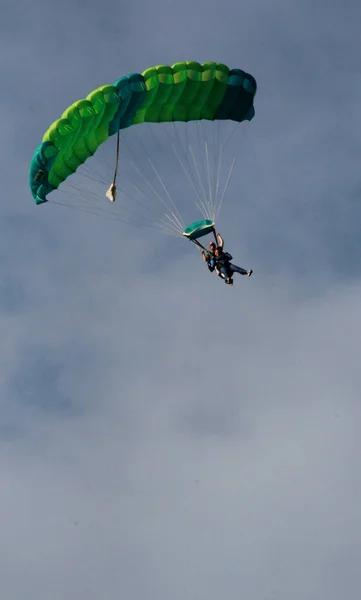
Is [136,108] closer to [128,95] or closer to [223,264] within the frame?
[128,95]

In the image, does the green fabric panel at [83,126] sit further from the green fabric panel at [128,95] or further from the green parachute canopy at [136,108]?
the green fabric panel at [128,95]

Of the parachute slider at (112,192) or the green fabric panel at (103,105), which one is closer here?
the green fabric panel at (103,105)

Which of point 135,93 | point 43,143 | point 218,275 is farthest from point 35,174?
point 218,275

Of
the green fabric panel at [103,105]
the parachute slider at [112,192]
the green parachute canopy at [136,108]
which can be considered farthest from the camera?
the parachute slider at [112,192]

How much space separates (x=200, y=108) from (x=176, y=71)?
6.04 feet

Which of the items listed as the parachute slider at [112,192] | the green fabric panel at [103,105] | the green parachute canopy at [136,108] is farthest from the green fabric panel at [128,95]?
the parachute slider at [112,192]

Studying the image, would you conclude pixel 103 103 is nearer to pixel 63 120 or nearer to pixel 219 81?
pixel 63 120

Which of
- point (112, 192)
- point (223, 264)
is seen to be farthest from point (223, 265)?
point (112, 192)

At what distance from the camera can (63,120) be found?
44.6m

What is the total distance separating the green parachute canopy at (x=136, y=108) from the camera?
44.6m

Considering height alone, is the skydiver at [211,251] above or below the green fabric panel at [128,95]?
below

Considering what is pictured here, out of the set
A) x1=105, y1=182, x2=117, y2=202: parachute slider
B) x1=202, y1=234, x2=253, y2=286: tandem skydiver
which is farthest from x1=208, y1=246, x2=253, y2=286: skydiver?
x1=105, y1=182, x2=117, y2=202: parachute slider

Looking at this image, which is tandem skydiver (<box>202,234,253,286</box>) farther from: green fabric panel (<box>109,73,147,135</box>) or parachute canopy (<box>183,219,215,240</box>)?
green fabric panel (<box>109,73,147,135</box>)

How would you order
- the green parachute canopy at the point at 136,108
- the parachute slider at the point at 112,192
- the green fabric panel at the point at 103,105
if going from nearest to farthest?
1. the green fabric panel at the point at 103,105
2. the green parachute canopy at the point at 136,108
3. the parachute slider at the point at 112,192
